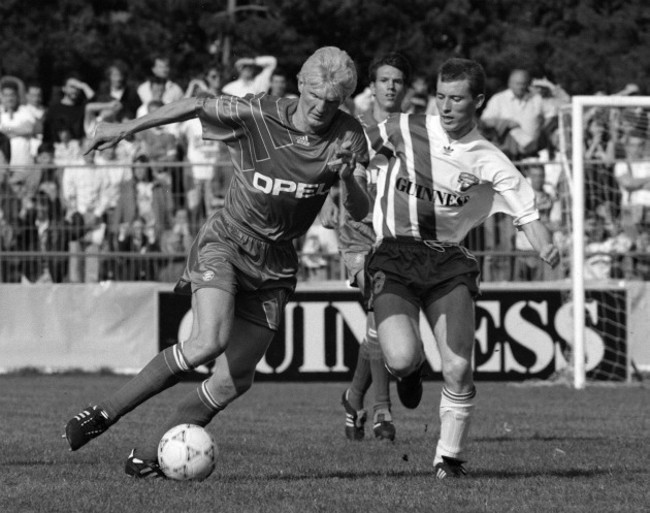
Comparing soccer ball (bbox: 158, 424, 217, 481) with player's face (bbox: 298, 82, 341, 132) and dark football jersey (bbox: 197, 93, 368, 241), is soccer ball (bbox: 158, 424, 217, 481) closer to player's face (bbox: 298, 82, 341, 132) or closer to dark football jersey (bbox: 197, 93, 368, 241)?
dark football jersey (bbox: 197, 93, 368, 241)

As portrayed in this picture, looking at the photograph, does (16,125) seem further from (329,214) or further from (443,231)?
(443,231)

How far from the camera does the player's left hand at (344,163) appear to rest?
6.79m

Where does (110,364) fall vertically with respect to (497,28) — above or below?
below

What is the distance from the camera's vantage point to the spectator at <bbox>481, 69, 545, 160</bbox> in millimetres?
16734

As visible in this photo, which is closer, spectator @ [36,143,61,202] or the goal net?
the goal net

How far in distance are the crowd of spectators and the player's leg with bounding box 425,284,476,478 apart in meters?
8.30

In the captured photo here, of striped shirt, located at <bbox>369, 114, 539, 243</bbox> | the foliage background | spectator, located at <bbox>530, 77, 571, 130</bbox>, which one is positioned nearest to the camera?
striped shirt, located at <bbox>369, 114, 539, 243</bbox>

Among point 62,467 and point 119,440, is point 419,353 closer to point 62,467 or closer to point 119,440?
point 62,467

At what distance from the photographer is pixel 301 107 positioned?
7199 millimetres

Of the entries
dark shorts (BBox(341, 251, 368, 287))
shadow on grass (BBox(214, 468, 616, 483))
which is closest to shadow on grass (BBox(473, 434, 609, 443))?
dark shorts (BBox(341, 251, 368, 287))

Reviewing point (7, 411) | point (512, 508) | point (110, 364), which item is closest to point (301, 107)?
point (512, 508)

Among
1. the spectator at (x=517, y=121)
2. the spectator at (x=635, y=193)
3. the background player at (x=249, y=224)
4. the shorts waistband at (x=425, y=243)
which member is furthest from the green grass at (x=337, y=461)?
the spectator at (x=517, y=121)

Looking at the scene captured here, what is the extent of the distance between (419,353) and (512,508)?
1.20 m

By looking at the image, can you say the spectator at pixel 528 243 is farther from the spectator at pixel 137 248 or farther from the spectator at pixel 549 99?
the spectator at pixel 137 248
